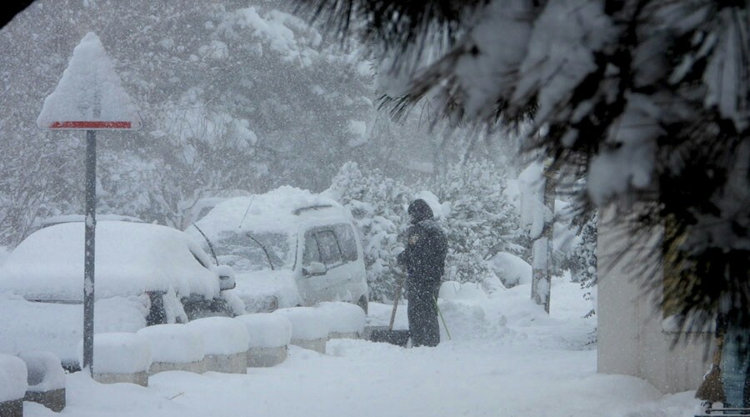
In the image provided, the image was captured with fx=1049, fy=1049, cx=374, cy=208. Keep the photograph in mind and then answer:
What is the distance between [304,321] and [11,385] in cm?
600

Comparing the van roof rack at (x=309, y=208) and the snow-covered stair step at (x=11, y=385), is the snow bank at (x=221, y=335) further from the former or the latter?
the van roof rack at (x=309, y=208)

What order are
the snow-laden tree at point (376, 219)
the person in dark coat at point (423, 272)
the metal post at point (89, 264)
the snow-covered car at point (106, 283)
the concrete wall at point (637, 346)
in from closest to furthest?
the metal post at point (89, 264) → the concrete wall at point (637, 346) → the snow-covered car at point (106, 283) → the person in dark coat at point (423, 272) → the snow-laden tree at point (376, 219)

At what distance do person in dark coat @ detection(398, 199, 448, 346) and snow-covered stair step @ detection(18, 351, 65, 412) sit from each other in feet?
23.6

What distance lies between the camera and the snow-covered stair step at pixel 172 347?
8539 mm

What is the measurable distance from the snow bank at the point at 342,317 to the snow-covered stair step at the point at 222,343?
2786 millimetres

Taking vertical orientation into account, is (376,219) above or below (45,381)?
A: above

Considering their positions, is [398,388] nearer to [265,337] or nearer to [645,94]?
[265,337]

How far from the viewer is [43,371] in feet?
20.8

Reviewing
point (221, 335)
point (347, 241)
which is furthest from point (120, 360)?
point (347, 241)

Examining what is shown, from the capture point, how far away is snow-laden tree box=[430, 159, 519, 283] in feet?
71.9

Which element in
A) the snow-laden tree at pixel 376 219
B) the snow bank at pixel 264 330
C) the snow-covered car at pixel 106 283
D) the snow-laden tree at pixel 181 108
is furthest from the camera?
the snow-laden tree at pixel 181 108

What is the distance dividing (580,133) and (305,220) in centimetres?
1208

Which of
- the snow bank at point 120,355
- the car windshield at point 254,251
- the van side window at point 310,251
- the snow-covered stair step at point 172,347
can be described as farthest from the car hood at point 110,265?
the van side window at point 310,251

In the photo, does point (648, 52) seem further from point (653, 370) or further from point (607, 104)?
point (653, 370)
